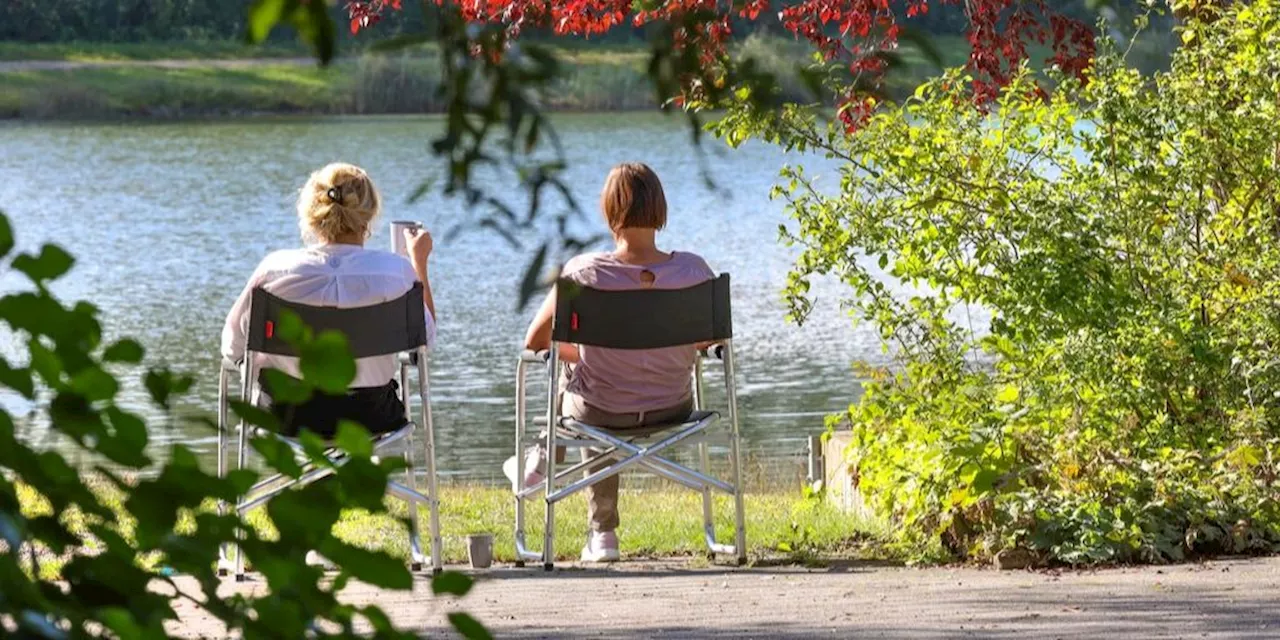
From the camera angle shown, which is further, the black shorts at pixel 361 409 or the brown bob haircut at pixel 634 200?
the brown bob haircut at pixel 634 200

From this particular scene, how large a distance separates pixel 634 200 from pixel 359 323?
83cm

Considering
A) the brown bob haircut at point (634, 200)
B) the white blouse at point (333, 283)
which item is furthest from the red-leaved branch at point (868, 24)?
the white blouse at point (333, 283)

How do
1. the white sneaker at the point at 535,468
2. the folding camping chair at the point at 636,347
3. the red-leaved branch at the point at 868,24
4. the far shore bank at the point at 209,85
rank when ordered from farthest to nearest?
the far shore bank at the point at 209,85 < the red-leaved branch at the point at 868,24 < the white sneaker at the point at 535,468 < the folding camping chair at the point at 636,347

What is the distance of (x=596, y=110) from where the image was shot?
4866 centimetres

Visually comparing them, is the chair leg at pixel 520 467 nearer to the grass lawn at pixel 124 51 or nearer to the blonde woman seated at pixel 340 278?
the blonde woman seated at pixel 340 278

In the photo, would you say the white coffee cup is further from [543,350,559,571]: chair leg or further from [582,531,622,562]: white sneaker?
[582,531,622,562]: white sneaker

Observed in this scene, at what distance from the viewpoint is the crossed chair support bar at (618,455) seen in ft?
18.0

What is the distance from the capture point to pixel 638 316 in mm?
5488

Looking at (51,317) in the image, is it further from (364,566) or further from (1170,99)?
(1170,99)

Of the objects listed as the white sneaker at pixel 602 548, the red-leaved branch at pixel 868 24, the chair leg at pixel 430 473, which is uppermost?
the red-leaved branch at pixel 868 24

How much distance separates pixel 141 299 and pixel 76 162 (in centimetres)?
1660

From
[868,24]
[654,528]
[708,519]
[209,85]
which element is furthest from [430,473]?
[209,85]

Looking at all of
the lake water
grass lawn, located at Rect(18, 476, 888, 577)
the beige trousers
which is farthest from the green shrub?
the lake water

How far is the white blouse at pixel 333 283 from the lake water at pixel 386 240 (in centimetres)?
79
